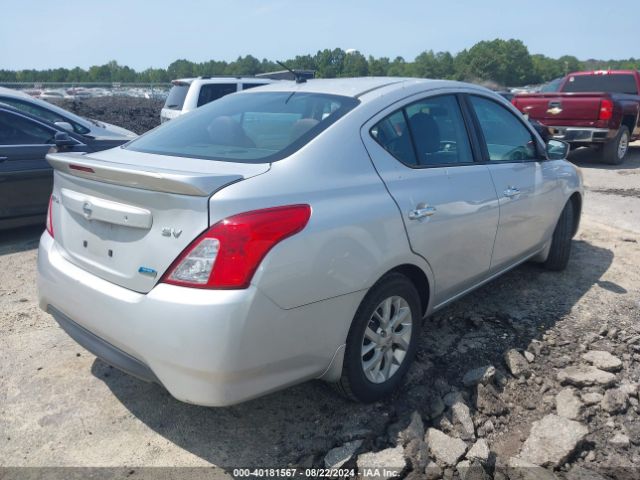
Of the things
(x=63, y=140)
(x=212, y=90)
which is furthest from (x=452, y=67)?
(x=63, y=140)

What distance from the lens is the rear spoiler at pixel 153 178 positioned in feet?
7.34

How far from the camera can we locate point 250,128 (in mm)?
3082

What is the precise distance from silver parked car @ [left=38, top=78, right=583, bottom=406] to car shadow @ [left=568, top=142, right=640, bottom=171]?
9.05 metres

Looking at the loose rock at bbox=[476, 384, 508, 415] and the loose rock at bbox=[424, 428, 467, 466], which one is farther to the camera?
the loose rock at bbox=[476, 384, 508, 415]

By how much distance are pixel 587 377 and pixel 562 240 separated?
73.7 inches

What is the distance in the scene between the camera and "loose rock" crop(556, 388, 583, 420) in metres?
2.91

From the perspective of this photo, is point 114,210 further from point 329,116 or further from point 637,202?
point 637,202

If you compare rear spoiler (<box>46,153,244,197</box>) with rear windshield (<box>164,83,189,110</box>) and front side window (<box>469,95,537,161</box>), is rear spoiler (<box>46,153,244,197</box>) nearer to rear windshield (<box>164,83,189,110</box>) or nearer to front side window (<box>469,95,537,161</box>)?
A: front side window (<box>469,95,537,161</box>)

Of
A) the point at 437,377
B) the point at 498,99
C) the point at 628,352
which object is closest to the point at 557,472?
the point at 437,377

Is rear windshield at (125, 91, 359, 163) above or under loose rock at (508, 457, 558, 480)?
above

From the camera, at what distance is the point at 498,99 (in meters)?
4.07

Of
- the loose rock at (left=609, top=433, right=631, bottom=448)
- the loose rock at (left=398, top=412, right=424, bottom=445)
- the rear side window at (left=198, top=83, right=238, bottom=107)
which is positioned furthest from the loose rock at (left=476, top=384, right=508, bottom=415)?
the rear side window at (left=198, top=83, right=238, bottom=107)

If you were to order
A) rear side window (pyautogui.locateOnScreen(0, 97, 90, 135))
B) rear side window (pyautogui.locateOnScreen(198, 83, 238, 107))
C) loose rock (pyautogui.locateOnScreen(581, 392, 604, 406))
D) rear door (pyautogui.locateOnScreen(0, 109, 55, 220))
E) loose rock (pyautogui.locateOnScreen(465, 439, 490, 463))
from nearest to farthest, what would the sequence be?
loose rock (pyautogui.locateOnScreen(465, 439, 490, 463)) → loose rock (pyautogui.locateOnScreen(581, 392, 604, 406)) → rear door (pyautogui.locateOnScreen(0, 109, 55, 220)) → rear side window (pyautogui.locateOnScreen(0, 97, 90, 135)) → rear side window (pyautogui.locateOnScreen(198, 83, 238, 107))

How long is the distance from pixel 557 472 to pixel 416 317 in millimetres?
1012
